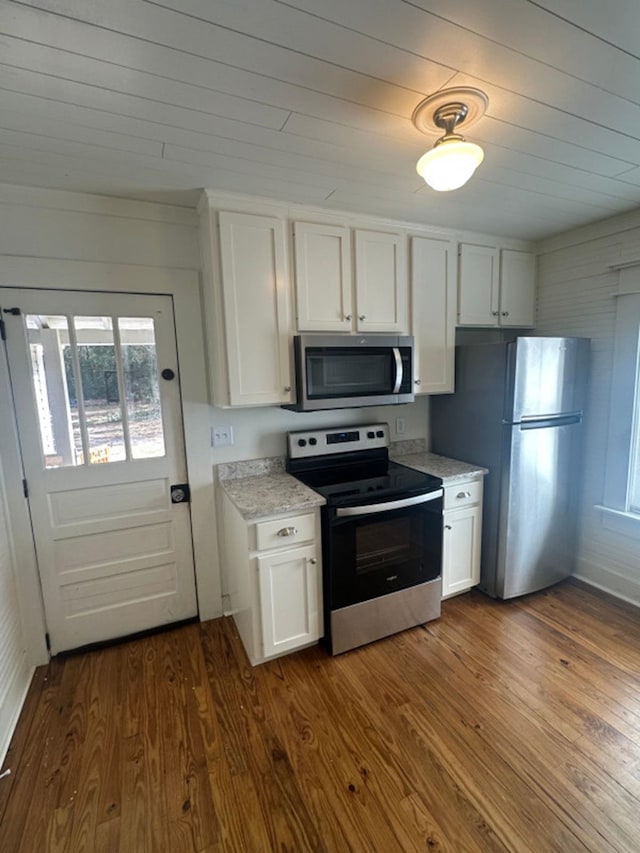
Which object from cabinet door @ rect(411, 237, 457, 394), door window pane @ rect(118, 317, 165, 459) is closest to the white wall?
cabinet door @ rect(411, 237, 457, 394)

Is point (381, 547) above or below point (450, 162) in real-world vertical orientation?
below

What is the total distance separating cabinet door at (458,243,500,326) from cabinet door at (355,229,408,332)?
0.50 m

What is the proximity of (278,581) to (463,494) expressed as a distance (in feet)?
4.17

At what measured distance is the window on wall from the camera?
237 centimetres

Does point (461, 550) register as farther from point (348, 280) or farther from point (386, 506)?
point (348, 280)

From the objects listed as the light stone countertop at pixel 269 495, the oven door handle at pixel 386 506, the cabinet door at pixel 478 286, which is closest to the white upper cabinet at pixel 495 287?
the cabinet door at pixel 478 286

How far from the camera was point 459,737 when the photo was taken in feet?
5.20

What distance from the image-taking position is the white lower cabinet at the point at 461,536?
2.37m

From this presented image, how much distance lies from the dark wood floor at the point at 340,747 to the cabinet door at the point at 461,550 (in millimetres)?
294

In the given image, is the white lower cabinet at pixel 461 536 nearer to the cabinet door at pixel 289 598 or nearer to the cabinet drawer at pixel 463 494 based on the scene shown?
the cabinet drawer at pixel 463 494

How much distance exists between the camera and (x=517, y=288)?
2.82 metres

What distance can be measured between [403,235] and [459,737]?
262 cm

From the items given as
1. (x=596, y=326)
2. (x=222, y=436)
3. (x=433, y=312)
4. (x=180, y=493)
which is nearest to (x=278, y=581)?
(x=180, y=493)

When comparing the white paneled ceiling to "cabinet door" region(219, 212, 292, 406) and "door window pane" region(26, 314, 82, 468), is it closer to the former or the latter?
"cabinet door" region(219, 212, 292, 406)
